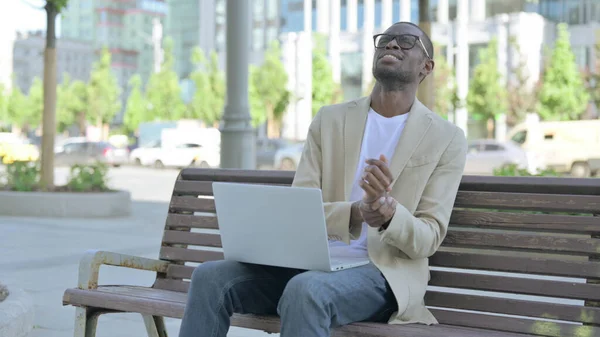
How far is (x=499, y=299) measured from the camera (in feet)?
11.1

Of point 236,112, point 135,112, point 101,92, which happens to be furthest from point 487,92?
point 236,112

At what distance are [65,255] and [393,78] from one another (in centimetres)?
635

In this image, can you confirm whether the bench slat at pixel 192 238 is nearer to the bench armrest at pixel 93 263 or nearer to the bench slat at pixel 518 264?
the bench armrest at pixel 93 263

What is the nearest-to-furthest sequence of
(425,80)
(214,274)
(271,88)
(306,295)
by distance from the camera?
(306,295), (214,274), (425,80), (271,88)

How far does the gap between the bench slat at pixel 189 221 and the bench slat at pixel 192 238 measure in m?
0.05

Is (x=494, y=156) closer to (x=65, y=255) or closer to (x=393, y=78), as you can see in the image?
(x=65, y=255)

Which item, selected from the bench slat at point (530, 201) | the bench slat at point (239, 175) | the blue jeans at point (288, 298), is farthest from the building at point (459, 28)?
the blue jeans at point (288, 298)

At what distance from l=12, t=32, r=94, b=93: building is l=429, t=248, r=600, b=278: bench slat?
392 feet

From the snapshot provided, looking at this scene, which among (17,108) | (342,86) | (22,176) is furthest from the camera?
(17,108)

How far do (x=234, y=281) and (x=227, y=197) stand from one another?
0.31m

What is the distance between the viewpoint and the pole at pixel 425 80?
987 centimetres

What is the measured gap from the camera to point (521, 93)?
45938mm

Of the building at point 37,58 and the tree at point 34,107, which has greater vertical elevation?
the building at point 37,58

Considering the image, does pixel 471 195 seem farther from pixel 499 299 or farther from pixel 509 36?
pixel 509 36
